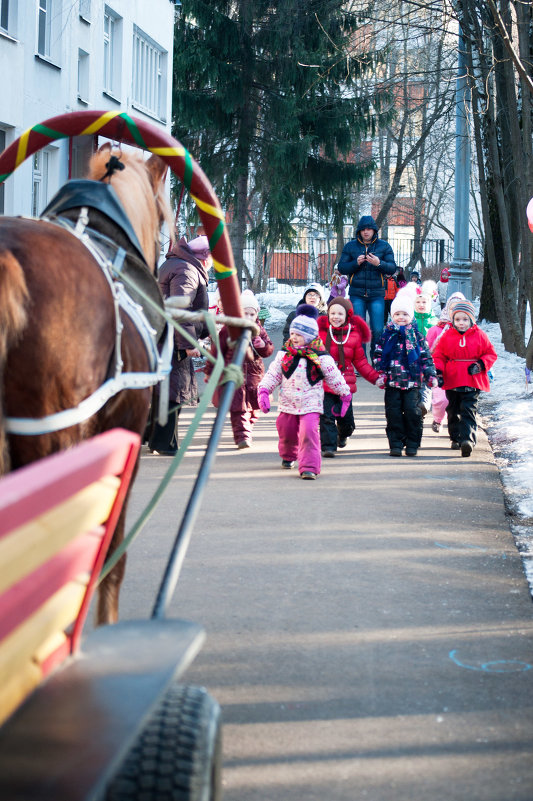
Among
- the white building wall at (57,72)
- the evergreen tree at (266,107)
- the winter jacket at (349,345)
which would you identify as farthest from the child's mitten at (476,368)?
the evergreen tree at (266,107)

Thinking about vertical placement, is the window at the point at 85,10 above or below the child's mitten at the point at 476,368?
above

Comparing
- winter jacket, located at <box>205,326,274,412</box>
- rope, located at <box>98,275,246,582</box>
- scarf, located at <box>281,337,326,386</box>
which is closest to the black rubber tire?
rope, located at <box>98,275,246,582</box>

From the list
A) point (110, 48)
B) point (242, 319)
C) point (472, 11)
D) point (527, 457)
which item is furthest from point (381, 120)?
point (242, 319)

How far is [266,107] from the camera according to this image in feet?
97.6

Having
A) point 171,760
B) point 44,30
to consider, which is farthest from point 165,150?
point 44,30

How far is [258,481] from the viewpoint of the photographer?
8.90 metres

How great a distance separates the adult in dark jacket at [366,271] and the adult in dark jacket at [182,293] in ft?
14.2

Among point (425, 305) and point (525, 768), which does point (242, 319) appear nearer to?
point (525, 768)

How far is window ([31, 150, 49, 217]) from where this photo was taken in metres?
→ 19.6

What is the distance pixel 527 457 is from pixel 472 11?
8.09m

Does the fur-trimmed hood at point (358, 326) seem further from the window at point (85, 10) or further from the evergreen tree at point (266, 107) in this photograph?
the evergreen tree at point (266, 107)

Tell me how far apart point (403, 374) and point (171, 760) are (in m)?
8.37

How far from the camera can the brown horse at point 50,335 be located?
3.12 meters

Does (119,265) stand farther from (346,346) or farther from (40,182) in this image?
(40,182)
